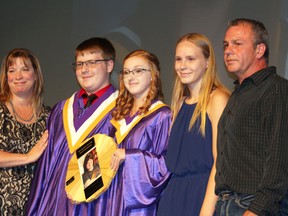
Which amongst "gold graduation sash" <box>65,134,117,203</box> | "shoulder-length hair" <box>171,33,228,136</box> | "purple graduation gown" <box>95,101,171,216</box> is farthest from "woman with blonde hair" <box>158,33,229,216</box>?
"gold graduation sash" <box>65,134,117,203</box>

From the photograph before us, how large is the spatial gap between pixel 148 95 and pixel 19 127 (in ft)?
2.96

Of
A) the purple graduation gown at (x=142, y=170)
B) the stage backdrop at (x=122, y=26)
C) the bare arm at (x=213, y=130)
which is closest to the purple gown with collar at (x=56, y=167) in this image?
the purple graduation gown at (x=142, y=170)

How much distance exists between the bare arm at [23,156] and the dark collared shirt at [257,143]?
1.39 metres

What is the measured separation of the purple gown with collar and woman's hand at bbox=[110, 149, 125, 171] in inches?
10.3

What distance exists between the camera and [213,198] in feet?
10.2

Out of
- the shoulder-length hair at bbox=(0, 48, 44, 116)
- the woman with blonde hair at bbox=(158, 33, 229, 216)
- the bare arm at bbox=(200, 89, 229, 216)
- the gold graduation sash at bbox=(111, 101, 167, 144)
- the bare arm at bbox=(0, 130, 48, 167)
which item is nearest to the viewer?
the bare arm at bbox=(200, 89, 229, 216)

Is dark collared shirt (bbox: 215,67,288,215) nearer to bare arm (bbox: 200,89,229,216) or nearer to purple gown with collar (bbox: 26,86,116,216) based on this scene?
bare arm (bbox: 200,89,229,216)

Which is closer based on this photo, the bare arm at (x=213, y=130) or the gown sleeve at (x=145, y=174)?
the bare arm at (x=213, y=130)

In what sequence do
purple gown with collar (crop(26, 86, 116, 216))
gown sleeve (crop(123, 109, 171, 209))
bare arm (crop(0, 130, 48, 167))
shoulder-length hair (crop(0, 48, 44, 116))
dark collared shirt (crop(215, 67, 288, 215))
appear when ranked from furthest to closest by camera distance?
1. shoulder-length hair (crop(0, 48, 44, 116))
2. bare arm (crop(0, 130, 48, 167))
3. purple gown with collar (crop(26, 86, 116, 216))
4. gown sleeve (crop(123, 109, 171, 209))
5. dark collared shirt (crop(215, 67, 288, 215))

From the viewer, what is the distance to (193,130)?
3.38m

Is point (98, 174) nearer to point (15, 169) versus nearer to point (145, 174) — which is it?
point (145, 174)

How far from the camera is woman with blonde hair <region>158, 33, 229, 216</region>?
3.32 meters

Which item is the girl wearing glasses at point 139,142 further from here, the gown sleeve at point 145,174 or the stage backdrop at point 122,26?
the stage backdrop at point 122,26

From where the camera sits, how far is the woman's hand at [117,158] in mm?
3582
